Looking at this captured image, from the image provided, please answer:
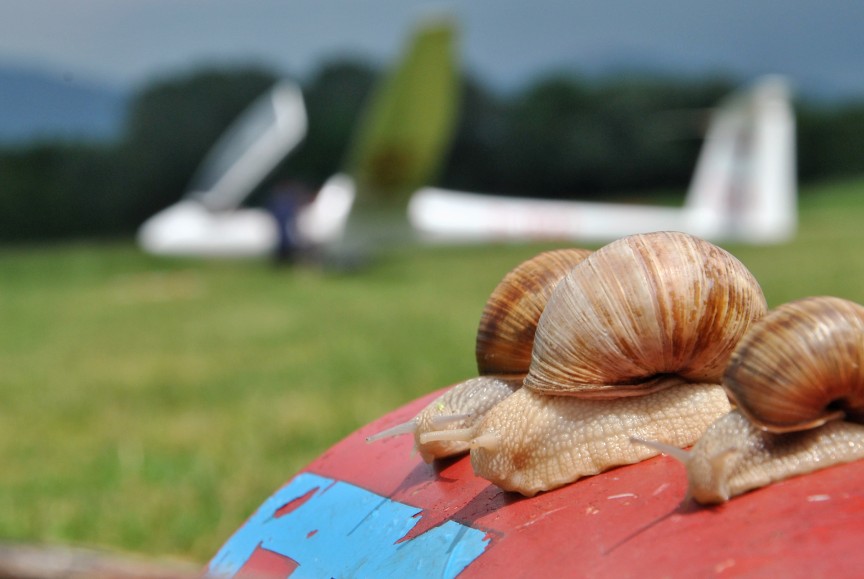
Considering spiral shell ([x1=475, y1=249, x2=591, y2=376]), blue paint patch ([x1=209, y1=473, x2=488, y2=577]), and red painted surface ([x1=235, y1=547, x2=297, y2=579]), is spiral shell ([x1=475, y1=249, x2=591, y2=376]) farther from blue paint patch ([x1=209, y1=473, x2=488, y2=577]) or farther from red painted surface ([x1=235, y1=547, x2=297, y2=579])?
red painted surface ([x1=235, y1=547, x2=297, y2=579])

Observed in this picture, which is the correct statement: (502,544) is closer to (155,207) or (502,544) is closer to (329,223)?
(329,223)

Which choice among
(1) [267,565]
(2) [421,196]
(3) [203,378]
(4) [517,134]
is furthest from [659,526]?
(4) [517,134]

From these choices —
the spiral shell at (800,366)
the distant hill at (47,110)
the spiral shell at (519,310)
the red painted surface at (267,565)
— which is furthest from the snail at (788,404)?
the distant hill at (47,110)

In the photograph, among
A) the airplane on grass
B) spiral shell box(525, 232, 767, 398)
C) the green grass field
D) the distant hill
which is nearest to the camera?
spiral shell box(525, 232, 767, 398)

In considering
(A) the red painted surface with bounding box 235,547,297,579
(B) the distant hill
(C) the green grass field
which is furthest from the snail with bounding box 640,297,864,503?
(B) the distant hill

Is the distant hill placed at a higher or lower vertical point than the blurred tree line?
higher

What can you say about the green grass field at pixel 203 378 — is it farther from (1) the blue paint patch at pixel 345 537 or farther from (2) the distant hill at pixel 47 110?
(2) the distant hill at pixel 47 110

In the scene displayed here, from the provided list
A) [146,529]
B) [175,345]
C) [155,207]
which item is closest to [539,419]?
[146,529]
